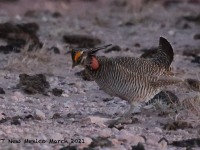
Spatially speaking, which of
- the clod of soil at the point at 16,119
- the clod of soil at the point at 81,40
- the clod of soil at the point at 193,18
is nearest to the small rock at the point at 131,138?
the clod of soil at the point at 16,119

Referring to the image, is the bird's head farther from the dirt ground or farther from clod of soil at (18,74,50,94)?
clod of soil at (18,74,50,94)

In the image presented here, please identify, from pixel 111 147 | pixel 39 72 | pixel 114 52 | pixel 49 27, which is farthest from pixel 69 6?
pixel 111 147

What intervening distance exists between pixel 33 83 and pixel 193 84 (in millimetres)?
2131

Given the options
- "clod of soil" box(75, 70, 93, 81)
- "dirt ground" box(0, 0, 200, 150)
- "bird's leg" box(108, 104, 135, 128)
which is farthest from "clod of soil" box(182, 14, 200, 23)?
"bird's leg" box(108, 104, 135, 128)

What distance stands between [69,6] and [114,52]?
6565 millimetres

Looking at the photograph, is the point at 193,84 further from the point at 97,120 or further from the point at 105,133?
the point at 105,133

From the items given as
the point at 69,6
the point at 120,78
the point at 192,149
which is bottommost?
the point at 192,149

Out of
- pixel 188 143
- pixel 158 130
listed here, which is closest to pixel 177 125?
pixel 158 130

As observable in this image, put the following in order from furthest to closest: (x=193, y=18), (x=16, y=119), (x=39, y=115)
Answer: (x=193, y=18) < (x=39, y=115) < (x=16, y=119)

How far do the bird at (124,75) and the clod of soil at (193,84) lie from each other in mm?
1512

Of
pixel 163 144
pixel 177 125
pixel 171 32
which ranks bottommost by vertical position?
pixel 163 144

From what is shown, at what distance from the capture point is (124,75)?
738cm

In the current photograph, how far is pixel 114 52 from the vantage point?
480 inches

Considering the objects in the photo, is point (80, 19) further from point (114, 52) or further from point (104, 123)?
point (104, 123)
